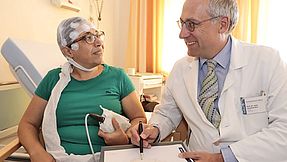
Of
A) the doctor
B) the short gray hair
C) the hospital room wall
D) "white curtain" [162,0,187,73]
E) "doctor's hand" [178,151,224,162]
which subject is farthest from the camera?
"white curtain" [162,0,187,73]

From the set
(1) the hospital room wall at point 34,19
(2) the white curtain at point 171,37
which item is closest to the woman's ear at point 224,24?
(1) the hospital room wall at point 34,19

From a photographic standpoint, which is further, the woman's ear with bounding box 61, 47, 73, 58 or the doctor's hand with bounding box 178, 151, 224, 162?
the woman's ear with bounding box 61, 47, 73, 58

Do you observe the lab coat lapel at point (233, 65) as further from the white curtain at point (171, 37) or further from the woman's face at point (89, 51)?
the white curtain at point (171, 37)

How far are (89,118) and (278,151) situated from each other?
2.63 ft

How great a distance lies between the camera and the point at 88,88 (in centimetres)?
144

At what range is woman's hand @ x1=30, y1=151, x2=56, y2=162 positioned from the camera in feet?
4.31

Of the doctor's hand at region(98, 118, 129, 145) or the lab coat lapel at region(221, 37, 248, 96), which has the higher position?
the lab coat lapel at region(221, 37, 248, 96)

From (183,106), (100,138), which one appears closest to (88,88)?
(100,138)

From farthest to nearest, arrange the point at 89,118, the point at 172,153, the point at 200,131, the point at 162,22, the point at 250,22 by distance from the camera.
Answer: the point at 162,22, the point at 250,22, the point at 89,118, the point at 200,131, the point at 172,153

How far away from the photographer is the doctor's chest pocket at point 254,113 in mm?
1199

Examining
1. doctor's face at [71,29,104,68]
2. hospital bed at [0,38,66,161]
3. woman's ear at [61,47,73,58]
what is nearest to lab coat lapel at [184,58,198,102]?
doctor's face at [71,29,104,68]

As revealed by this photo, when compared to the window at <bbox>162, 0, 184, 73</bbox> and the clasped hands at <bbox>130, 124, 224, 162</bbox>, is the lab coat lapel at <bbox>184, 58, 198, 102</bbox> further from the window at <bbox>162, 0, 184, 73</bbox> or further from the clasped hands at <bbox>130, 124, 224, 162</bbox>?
the window at <bbox>162, 0, 184, 73</bbox>

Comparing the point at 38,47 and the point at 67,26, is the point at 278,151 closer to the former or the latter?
the point at 67,26

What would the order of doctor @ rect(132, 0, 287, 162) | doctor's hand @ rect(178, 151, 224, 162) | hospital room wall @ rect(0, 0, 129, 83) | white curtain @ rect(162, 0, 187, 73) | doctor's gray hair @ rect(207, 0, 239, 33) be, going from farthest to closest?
white curtain @ rect(162, 0, 187, 73) → hospital room wall @ rect(0, 0, 129, 83) → doctor's gray hair @ rect(207, 0, 239, 33) → doctor @ rect(132, 0, 287, 162) → doctor's hand @ rect(178, 151, 224, 162)
